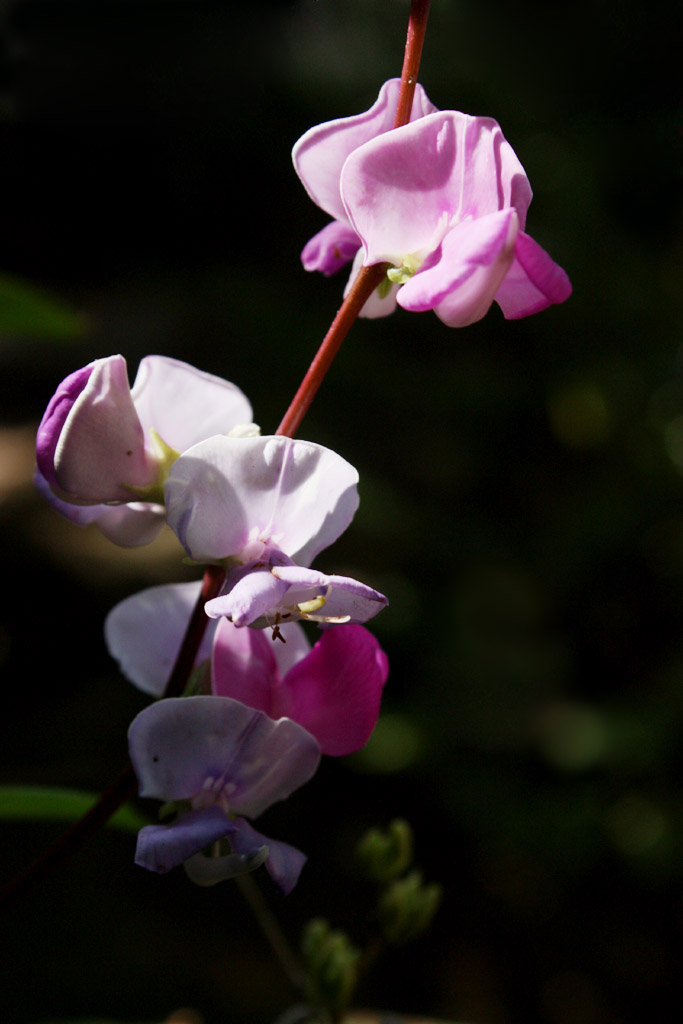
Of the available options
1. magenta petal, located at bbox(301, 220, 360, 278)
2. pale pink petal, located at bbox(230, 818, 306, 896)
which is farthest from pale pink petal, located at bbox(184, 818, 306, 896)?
magenta petal, located at bbox(301, 220, 360, 278)

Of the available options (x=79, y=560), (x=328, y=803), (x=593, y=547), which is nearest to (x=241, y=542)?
(x=593, y=547)

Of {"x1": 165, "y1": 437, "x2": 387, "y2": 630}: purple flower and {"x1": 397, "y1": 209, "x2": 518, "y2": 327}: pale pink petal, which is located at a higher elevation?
{"x1": 397, "y1": 209, "x2": 518, "y2": 327}: pale pink petal

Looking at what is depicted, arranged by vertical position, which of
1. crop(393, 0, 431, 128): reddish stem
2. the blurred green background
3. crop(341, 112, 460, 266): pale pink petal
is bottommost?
the blurred green background

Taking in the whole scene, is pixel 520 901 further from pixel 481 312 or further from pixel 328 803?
pixel 481 312

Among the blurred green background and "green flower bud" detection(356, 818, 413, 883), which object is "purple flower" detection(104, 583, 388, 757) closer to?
"green flower bud" detection(356, 818, 413, 883)

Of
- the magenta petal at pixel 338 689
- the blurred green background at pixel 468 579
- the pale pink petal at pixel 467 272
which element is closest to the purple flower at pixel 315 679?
the magenta petal at pixel 338 689

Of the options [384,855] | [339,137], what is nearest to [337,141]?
[339,137]
